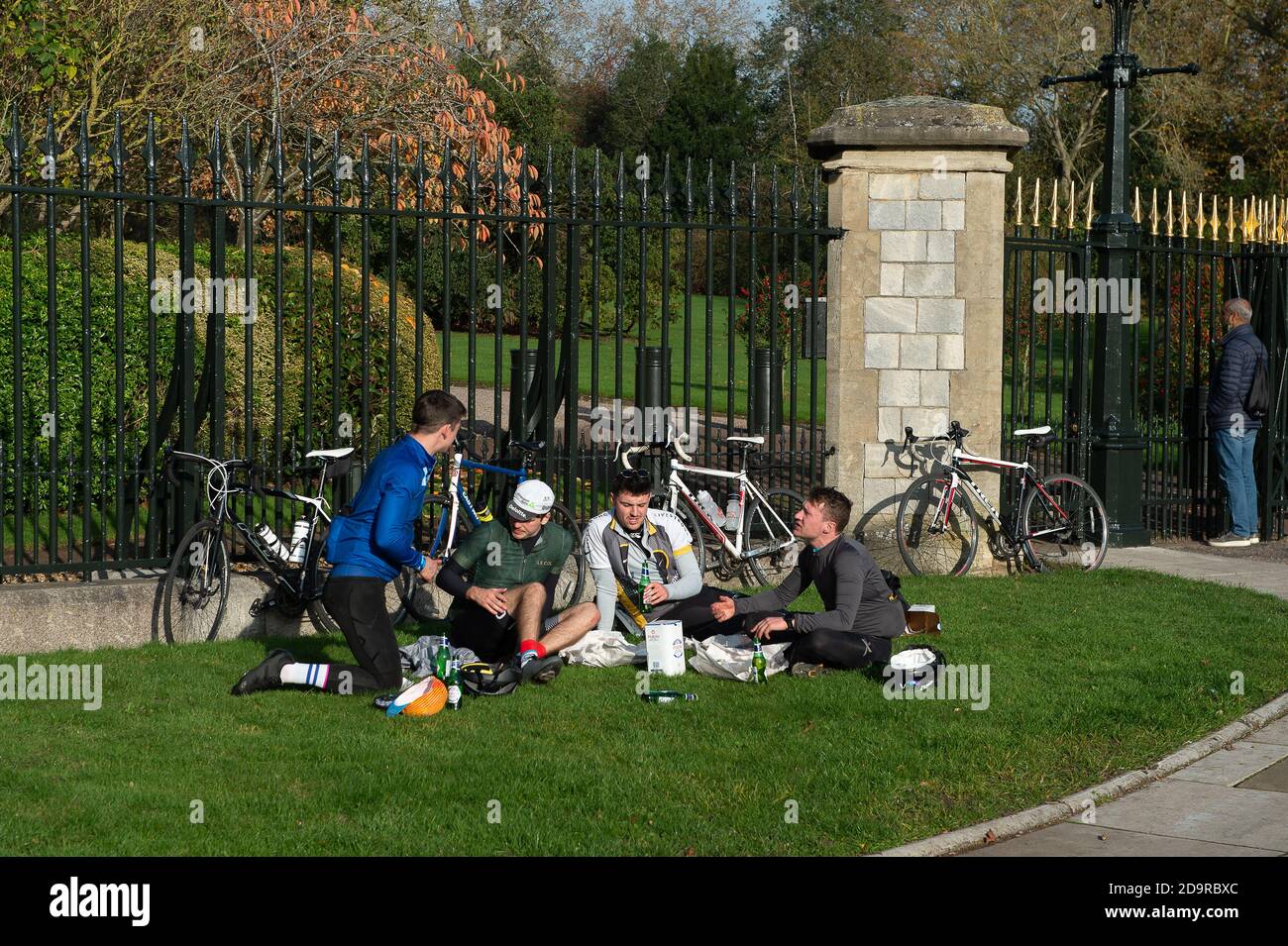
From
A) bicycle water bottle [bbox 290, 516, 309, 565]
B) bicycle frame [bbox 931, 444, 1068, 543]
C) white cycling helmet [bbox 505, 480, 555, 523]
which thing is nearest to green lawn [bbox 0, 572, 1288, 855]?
bicycle water bottle [bbox 290, 516, 309, 565]

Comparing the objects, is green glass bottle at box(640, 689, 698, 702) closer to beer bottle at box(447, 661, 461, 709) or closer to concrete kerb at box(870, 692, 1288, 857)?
beer bottle at box(447, 661, 461, 709)

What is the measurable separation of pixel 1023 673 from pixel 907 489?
3341 mm

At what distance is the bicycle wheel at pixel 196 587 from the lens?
850 centimetres

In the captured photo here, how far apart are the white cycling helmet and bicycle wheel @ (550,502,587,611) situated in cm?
170

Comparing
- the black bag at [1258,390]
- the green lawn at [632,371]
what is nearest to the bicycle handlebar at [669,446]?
the black bag at [1258,390]

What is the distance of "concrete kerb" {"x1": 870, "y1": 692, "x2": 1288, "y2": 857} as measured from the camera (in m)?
5.48

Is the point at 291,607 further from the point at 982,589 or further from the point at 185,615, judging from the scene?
the point at 982,589

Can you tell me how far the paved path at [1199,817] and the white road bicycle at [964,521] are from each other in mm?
4011

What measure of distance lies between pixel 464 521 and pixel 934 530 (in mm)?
3352

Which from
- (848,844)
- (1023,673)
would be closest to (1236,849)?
(848,844)

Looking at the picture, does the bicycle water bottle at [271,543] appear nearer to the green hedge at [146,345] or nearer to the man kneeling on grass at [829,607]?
the green hedge at [146,345]

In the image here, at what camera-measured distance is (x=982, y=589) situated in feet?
34.4

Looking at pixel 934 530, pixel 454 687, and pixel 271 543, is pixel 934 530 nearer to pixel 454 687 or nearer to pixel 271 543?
pixel 271 543

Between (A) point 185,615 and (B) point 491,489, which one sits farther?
(B) point 491,489
